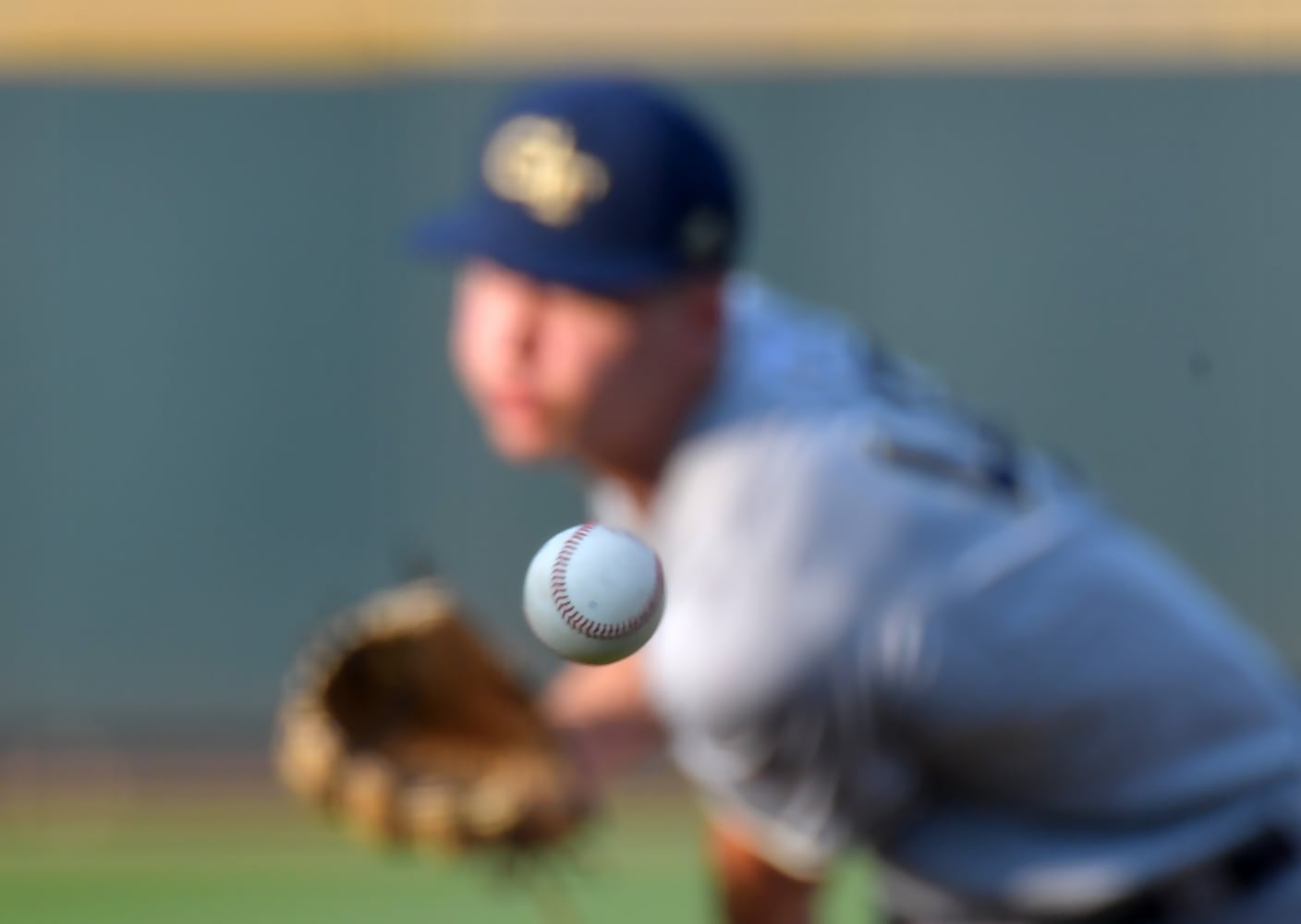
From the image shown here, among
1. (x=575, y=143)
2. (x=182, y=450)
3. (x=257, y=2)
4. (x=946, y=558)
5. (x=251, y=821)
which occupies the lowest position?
(x=946, y=558)

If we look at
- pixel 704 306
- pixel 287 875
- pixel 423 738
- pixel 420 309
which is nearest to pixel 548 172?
pixel 704 306

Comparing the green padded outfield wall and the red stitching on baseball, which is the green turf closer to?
the green padded outfield wall

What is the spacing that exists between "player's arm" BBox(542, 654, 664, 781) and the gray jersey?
0.28 meters

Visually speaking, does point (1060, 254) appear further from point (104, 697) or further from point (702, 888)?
point (104, 697)

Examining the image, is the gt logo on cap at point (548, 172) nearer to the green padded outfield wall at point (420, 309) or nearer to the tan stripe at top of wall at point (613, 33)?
the green padded outfield wall at point (420, 309)

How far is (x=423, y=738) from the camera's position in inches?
96.3

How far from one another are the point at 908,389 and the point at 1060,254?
4.95 metres

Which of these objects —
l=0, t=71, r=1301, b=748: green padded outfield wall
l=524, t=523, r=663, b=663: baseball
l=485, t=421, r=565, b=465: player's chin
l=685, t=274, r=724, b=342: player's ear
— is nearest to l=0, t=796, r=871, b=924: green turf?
l=0, t=71, r=1301, b=748: green padded outfield wall

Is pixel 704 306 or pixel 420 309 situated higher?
pixel 420 309

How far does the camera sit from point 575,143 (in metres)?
2.01

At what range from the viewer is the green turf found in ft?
14.3

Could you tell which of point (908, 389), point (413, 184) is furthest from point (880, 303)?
point (908, 389)

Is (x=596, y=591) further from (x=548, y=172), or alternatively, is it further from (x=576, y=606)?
(x=548, y=172)

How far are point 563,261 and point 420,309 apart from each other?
507 cm
